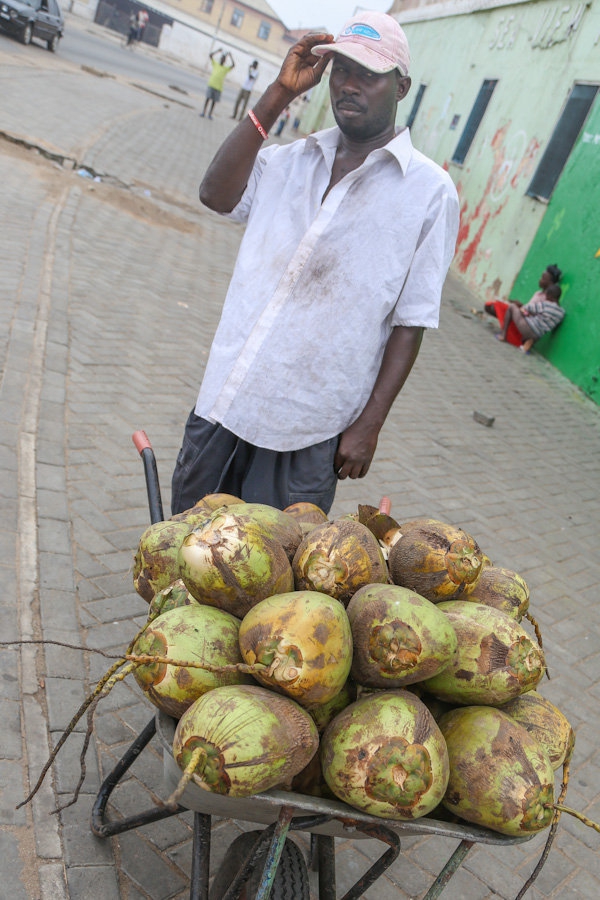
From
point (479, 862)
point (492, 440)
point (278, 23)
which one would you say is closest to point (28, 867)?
point (479, 862)

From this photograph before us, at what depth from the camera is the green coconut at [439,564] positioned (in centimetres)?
194

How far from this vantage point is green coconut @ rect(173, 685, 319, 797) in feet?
4.96

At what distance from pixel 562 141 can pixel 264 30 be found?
7060 centimetres

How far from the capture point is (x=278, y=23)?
72500mm

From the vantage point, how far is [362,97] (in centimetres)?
249

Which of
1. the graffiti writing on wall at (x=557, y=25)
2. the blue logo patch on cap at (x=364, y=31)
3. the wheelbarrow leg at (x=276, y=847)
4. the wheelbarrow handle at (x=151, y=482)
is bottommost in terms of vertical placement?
the wheelbarrow leg at (x=276, y=847)

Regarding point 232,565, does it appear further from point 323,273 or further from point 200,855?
point 323,273

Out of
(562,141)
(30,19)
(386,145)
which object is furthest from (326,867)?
(30,19)

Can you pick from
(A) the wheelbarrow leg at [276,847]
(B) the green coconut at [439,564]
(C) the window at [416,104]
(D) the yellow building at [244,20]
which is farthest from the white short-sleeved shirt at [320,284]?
(D) the yellow building at [244,20]

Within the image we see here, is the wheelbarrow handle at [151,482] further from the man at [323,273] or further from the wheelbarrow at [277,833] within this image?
the wheelbarrow at [277,833]

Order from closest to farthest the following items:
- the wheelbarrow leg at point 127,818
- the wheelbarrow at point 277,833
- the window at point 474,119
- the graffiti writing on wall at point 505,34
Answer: the wheelbarrow at point 277,833
the wheelbarrow leg at point 127,818
the graffiti writing on wall at point 505,34
the window at point 474,119

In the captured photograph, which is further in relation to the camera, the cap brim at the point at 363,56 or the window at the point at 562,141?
the window at the point at 562,141

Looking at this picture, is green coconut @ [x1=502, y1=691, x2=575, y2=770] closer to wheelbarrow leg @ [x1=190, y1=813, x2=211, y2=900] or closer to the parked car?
wheelbarrow leg @ [x1=190, y1=813, x2=211, y2=900]

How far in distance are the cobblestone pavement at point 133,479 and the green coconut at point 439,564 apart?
51.8 inches
